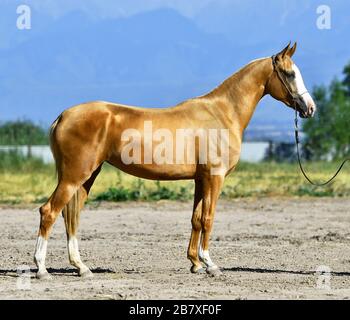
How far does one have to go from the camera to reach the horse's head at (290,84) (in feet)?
32.3

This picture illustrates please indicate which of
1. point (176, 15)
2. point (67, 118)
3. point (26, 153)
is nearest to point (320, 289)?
point (67, 118)

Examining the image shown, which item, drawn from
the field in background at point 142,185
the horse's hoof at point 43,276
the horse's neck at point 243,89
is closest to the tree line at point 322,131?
the field in background at point 142,185

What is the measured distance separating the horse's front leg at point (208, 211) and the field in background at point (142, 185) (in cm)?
846

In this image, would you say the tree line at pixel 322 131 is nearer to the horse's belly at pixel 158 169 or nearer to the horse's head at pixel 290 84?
the horse's head at pixel 290 84

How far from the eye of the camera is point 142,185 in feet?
64.6

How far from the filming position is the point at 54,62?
164375 millimetres

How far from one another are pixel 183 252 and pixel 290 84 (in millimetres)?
2938

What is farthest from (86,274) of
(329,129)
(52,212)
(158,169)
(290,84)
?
(329,129)

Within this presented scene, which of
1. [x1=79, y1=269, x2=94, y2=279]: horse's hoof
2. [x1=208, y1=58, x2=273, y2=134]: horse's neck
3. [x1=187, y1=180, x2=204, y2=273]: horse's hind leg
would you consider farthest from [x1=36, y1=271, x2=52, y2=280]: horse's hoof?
[x1=208, y1=58, x2=273, y2=134]: horse's neck

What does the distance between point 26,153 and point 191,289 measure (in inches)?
775

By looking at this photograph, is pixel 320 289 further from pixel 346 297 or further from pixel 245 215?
pixel 245 215

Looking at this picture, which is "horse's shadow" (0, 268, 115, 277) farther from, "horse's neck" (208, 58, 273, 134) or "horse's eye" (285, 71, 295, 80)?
"horse's eye" (285, 71, 295, 80)

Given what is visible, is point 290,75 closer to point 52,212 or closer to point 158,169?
point 158,169

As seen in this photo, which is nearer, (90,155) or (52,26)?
(90,155)
